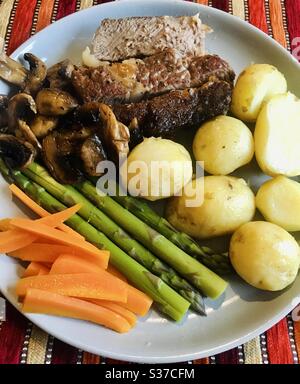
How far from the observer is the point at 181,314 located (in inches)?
85.6

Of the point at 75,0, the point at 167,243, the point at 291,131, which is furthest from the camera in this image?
the point at 75,0

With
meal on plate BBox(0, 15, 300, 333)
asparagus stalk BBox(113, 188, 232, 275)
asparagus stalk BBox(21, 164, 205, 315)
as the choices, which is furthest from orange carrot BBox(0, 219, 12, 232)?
asparagus stalk BBox(113, 188, 232, 275)

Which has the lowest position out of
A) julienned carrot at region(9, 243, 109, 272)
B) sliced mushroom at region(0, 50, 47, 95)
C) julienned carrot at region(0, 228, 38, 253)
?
julienned carrot at region(9, 243, 109, 272)

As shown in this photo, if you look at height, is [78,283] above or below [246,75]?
below

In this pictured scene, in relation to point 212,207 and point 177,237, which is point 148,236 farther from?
point 212,207

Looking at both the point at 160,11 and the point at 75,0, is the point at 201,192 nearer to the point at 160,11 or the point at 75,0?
the point at 160,11

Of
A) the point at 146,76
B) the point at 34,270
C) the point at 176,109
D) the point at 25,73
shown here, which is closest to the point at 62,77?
the point at 25,73

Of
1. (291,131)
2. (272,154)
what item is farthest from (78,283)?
(291,131)

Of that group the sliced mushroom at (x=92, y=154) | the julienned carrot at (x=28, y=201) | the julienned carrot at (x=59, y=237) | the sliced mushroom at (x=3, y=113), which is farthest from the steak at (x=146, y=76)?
the julienned carrot at (x=59, y=237)

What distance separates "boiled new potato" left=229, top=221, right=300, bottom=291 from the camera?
216 cm

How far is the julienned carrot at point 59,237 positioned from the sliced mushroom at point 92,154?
1.21ft

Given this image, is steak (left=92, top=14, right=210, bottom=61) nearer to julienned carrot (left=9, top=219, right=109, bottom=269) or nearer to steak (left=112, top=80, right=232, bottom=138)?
steak (left=112, top=80, right=232, bottom=138)

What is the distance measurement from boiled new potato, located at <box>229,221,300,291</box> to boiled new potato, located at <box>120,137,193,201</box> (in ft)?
1.28

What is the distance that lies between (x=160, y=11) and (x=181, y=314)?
5.99 feet
